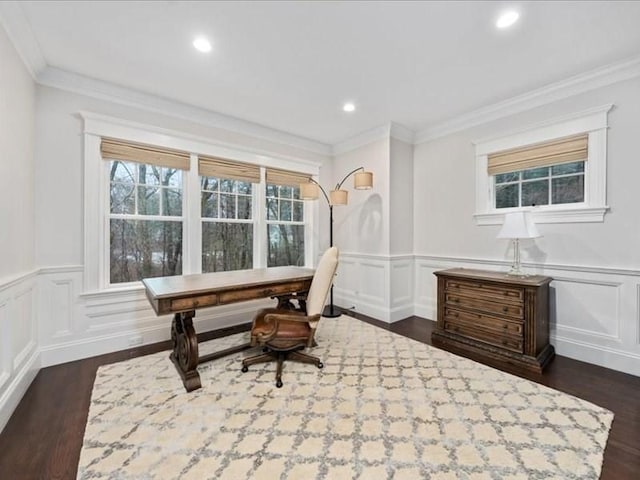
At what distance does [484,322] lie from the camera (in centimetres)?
288

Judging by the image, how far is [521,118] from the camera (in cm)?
314

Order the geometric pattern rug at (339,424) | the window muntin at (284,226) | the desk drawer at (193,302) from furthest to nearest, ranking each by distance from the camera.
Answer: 1. the window muntin at (284,226)
2. the desk drawer at (193,302)
3. the geometric pattern rug at (339,424)

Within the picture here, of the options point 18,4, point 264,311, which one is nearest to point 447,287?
point 264,311

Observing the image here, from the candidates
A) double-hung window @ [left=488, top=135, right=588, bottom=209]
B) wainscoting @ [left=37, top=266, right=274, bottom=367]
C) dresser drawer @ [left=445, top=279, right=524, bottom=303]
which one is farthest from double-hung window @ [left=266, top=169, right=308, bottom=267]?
double-hung window @ [left=488, top=135, right=588, bottom=209]

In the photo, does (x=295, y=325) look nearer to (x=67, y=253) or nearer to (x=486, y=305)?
(x=486, y=305)

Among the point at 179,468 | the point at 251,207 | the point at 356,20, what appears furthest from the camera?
the point at 251,207

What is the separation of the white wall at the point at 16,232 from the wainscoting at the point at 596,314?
4499 millimetres

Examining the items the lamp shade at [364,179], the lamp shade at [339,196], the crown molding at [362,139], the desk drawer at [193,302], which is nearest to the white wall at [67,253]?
the desk drawer at [193,302]

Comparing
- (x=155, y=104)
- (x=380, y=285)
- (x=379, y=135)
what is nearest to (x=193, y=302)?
(x=155, y=104)

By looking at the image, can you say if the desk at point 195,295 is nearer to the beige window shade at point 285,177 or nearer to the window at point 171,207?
the window at point 171,207

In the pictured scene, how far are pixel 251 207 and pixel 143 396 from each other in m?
2.52

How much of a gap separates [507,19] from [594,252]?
2178 mm

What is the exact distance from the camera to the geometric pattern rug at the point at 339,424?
1468 mm

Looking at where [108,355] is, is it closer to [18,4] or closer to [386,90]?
[18,4]
